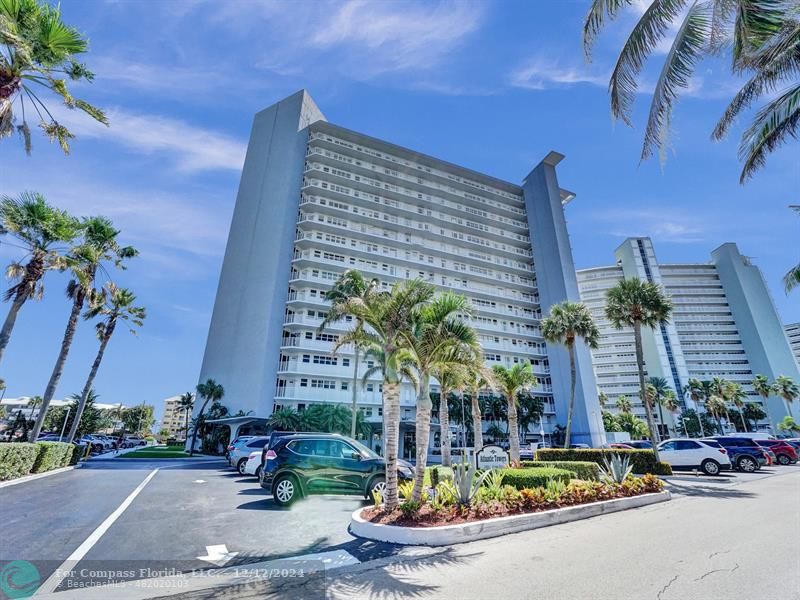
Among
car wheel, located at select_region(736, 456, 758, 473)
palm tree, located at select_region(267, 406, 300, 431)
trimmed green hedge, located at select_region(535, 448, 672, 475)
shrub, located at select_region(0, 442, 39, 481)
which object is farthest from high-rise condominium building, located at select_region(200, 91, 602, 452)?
car wheel, located at select_region(736, 456, 758, 473)

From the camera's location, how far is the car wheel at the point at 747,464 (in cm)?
2062

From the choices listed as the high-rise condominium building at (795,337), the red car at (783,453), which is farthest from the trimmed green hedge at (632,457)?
the high-rise condominium building at (795,337)

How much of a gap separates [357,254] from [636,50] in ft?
134

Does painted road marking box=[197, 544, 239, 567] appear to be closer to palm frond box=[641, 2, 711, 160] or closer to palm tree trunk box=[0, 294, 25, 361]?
palm frond box=[641, 2, 711, 160]

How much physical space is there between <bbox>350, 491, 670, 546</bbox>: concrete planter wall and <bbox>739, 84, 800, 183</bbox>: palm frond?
1043cm

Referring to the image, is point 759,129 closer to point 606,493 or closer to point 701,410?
point 606,493

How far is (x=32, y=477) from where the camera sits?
15.1 metres

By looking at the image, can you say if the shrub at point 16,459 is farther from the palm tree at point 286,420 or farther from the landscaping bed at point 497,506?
the palm tree at point 286,420

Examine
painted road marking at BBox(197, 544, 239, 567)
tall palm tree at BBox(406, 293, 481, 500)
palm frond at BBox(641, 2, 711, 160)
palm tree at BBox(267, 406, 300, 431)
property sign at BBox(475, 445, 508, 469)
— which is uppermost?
palm frond at BBox(641, 2, 711, 160)

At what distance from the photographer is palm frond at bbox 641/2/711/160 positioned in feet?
22.3

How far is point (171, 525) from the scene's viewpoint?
801cm

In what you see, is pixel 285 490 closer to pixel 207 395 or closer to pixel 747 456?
pixel 747 456

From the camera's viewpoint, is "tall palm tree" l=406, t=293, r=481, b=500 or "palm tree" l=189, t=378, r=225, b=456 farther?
"palm tree" l=189, t=378, r=225, b=456

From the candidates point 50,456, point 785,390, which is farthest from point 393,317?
point 785,390
